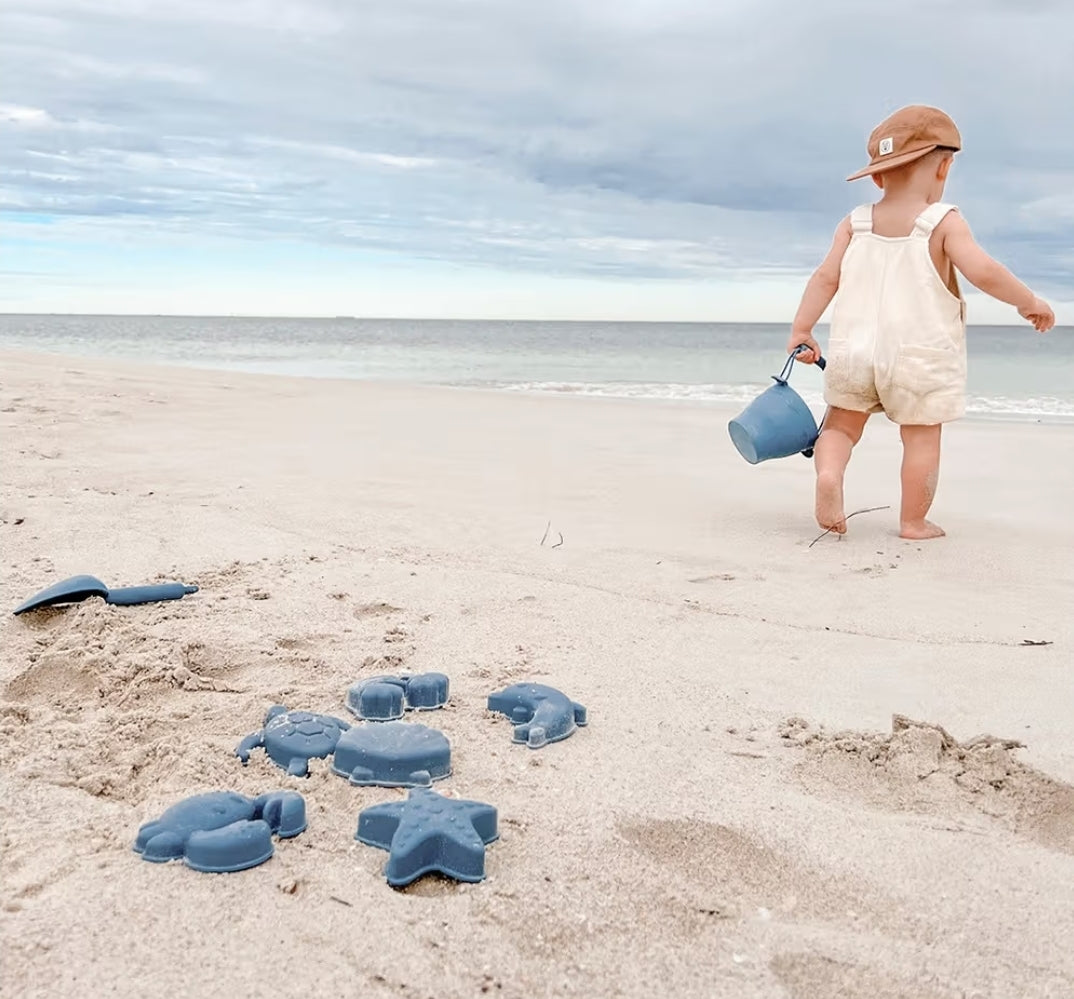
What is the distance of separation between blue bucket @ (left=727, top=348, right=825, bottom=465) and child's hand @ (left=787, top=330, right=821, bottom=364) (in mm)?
52

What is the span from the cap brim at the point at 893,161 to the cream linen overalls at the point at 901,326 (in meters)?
0.17

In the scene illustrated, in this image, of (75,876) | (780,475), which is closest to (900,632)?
(75,876)

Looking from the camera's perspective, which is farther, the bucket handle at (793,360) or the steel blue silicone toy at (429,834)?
the bucket handle at (793,360)

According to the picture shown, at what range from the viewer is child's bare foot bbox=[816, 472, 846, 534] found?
4188 millimetres

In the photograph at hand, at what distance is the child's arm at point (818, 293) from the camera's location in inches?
169

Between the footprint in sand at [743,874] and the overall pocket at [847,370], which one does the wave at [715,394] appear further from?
the footprint in sand at [743,874]

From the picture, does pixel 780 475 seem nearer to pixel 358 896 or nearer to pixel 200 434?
pixel 200 434

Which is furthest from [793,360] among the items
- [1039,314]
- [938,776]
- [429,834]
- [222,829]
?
[222,829]

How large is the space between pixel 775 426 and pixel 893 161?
1.07 m

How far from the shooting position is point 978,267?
13.0ft

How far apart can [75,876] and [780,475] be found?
474 centimetres

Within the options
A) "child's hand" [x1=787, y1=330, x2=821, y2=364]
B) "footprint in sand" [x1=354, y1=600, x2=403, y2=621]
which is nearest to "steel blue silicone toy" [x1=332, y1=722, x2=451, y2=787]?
"footprint in sand" [x1=354, y1=600, x2=403, y2=621]

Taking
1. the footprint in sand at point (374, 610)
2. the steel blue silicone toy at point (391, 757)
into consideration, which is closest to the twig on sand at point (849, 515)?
the footprint in sand at point (374, 610)

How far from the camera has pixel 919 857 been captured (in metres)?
1.80
